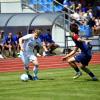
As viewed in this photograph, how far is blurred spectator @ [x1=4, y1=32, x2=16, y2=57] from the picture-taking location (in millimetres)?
30625

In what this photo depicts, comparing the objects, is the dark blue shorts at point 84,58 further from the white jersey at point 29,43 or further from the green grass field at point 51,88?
the white jersey at point 29,43

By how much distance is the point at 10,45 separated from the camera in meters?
30.7

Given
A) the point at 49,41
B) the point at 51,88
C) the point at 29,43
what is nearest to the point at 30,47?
the point at 29,43

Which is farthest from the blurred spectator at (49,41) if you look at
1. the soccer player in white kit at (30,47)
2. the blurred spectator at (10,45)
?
the soccer player in white kit at (30,47)

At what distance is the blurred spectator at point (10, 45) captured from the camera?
30.6 metres

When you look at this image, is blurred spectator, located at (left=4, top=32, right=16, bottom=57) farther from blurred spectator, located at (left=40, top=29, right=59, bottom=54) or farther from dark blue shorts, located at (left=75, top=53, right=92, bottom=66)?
dark blue shorts, located at (left=75, top=53, right=92, bottom=66)

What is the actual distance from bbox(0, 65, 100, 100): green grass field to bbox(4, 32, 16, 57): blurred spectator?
39.1 ft

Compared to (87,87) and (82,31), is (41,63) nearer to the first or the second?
(82,31)

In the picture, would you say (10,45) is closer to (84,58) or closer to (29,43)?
(29,43)

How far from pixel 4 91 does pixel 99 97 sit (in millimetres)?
2997

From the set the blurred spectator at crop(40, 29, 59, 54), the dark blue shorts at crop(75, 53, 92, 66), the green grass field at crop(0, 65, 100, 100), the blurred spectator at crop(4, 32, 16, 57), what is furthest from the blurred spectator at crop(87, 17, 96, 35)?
the dark blue shorts at crop(75, 53, 92, 66)

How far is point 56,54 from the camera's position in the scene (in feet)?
105

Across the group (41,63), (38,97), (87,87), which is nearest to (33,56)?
(87,87)

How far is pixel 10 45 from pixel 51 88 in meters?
16.0
